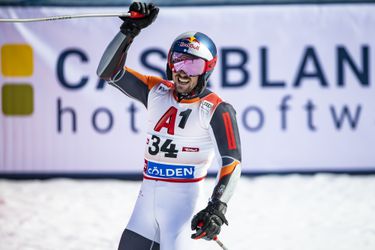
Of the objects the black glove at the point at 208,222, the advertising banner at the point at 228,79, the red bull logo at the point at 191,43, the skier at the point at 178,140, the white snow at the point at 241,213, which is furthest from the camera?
the advertising banner at the point at 228,79

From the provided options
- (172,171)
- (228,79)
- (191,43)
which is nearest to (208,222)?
(172,171)

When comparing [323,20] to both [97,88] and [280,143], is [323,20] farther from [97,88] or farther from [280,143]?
[97,88]

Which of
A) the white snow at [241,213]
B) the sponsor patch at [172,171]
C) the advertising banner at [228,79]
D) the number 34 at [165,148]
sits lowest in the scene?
the white snow at [241,213]

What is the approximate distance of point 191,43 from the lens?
14.6 feet

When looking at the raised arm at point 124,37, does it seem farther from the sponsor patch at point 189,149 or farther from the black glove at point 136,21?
the sponsor patch at point 189,149

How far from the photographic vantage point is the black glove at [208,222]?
4070mm

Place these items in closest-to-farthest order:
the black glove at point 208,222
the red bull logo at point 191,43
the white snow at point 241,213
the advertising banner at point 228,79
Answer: the black glove at point 208,222, the red bull logo at point 191,43, the white snow at point 241,213, the advertising banner at point 228,79

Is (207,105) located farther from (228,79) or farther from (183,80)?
(228,79)

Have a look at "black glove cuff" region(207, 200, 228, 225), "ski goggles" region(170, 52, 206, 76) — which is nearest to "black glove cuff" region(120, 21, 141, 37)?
"ski goggles" region(170, 52, 206, 76)

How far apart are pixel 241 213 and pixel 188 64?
12.7ft

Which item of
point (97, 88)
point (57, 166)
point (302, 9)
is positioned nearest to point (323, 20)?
point (302, 9)

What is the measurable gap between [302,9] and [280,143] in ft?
5.28

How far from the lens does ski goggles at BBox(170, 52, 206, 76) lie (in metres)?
4.43

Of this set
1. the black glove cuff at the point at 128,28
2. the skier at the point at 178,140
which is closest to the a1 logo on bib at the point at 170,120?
the skier at the point at 178,140
